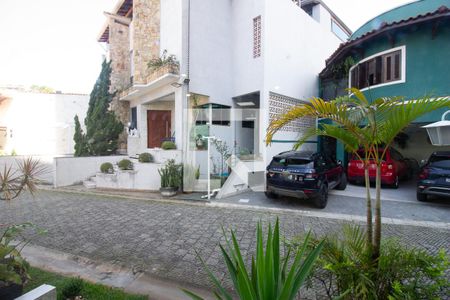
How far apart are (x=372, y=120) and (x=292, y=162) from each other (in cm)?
476

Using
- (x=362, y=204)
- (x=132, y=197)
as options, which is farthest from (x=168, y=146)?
(x=362, y=204)

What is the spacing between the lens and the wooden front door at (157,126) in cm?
1382

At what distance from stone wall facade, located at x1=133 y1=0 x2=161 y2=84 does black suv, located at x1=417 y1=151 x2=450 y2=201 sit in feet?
38.6

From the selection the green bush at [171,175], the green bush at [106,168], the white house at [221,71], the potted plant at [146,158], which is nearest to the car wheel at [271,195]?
the white house at [221,71]

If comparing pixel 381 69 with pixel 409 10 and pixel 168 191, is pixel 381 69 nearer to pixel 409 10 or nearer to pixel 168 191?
pixel 409 10

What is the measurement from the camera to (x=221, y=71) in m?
11.7

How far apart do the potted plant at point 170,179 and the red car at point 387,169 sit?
6870 mm

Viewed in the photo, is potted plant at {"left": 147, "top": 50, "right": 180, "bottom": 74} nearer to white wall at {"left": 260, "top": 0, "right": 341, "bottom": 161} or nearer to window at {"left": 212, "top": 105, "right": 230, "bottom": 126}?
window at {"left": 212, "top": 105, "right": 230, "bottom": 126}

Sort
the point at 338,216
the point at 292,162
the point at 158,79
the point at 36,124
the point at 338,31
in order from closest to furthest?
the point at 338,216 → the point at 292,162 → the point at 158,79 → the point at 36,124 → the point at 338,31

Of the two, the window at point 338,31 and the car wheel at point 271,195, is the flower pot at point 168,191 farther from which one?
the window at point 338,31

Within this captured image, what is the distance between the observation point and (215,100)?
1138cm

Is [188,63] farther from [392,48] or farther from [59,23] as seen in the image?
[392,48]

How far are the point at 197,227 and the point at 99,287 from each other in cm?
269

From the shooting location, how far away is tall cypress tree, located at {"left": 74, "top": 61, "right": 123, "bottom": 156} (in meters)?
12.2
